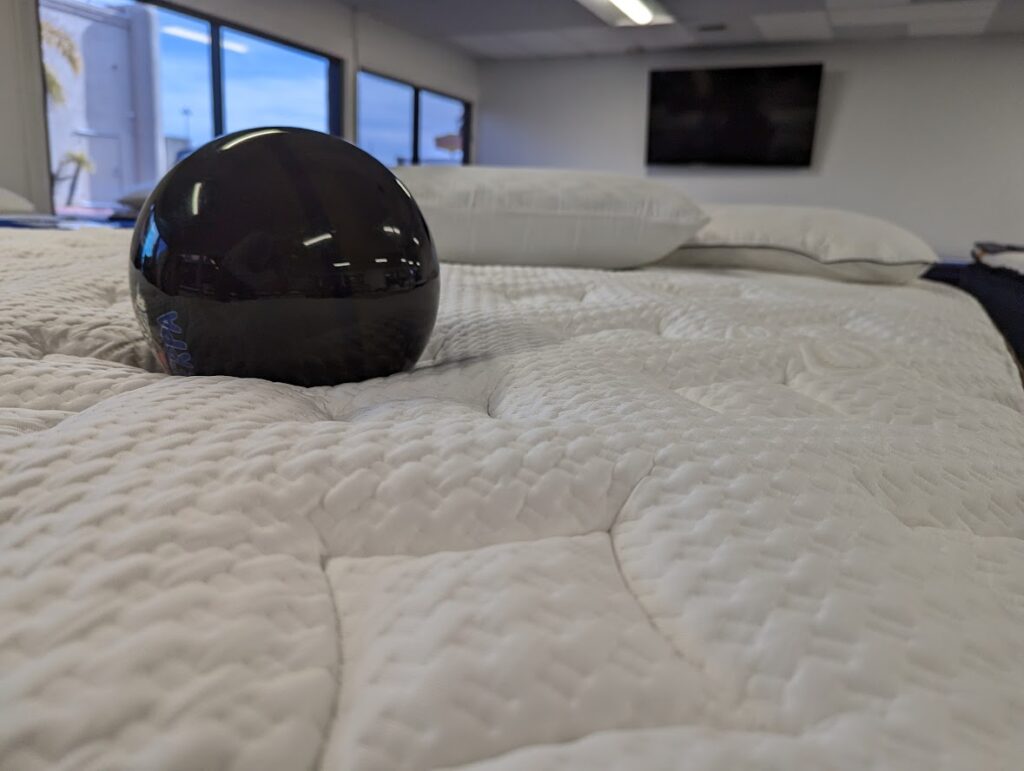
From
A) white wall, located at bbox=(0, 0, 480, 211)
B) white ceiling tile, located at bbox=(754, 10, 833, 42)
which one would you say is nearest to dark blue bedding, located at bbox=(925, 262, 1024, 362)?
white ceiling tile, located at bbox=(754, 10, 833, 42)

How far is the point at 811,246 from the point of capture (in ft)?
5.57

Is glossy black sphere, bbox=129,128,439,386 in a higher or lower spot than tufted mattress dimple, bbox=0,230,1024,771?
higher

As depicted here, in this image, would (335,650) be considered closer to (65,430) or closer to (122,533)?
(122,533)

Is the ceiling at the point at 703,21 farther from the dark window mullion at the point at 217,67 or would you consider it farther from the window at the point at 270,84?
the dark window mullion at the point at 217,67

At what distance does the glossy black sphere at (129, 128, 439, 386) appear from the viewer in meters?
0.54

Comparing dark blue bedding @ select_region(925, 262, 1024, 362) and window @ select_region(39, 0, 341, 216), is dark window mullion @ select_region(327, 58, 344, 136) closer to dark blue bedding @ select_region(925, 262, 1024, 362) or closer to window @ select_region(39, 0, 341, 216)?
window @ select_region(39, 0, 341, 216)

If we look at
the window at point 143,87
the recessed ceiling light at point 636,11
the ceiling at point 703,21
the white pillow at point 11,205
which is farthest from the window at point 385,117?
the white pillow at point 11,205

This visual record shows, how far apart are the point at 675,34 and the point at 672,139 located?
2.83ft

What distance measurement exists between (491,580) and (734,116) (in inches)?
241

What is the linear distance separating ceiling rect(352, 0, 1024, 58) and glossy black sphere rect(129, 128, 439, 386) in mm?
4689

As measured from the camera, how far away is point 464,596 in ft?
1.00

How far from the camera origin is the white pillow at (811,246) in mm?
1626

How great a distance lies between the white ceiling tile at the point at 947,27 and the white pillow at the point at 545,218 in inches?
175

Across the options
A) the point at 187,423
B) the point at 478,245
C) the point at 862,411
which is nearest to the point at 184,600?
the point at 187,423
